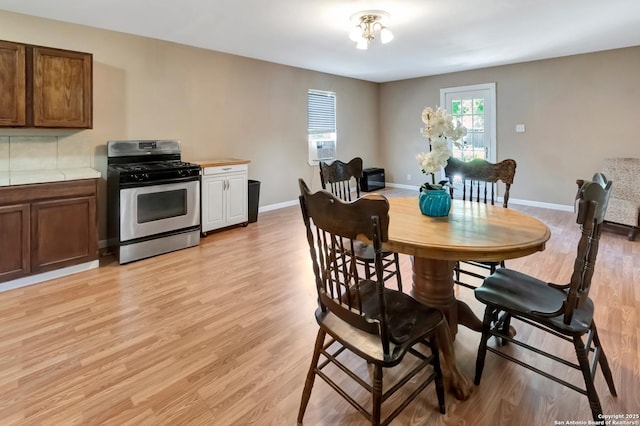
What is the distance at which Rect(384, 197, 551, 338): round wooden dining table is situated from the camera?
4.78ft

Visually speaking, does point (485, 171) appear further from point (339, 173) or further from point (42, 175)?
point (42, 175)

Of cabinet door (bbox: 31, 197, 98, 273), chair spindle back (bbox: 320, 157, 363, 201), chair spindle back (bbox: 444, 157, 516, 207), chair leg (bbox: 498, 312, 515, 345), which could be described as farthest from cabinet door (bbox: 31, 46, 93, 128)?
chair leg (bbox: 498, 312, 515, 345)

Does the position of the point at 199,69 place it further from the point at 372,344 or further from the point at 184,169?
the point at 372,344

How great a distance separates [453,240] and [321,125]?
5396 mm

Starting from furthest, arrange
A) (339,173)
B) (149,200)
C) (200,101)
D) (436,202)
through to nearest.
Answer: (200,101)
(149,200)
(339,173)
(436,202)

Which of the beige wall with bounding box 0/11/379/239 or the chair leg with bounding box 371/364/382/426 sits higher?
the beige wall with bounding box 0/11/379/239

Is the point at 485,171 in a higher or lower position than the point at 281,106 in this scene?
lower

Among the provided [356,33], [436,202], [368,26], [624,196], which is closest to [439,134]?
[436,202]

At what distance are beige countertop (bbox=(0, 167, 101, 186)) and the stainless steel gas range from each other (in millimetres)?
281

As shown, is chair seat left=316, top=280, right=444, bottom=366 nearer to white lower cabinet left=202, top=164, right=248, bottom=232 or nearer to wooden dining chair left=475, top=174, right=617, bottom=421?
wooden dining chair left=475, top=174, right=617, bottom=421

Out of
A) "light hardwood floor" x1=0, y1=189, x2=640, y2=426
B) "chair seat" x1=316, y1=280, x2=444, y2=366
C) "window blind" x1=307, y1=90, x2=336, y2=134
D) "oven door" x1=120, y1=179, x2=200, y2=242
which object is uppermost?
"window blind" x1=307, y1=90, x2=336, y2=134

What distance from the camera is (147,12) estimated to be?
333 centimetres

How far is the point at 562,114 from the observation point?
5.52 metres

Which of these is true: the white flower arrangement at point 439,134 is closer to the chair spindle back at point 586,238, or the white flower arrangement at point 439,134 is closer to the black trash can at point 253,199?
the chair spindle back at point 586,238
